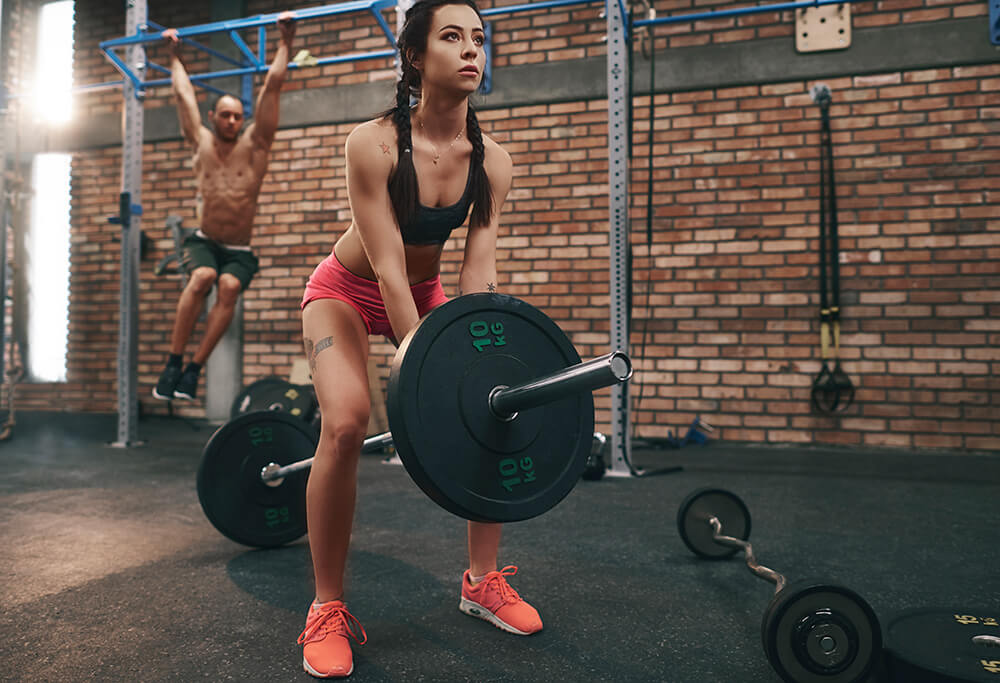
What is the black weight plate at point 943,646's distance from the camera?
99 cm

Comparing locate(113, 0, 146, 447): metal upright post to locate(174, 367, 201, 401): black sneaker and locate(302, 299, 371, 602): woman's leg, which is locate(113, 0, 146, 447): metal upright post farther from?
locate(302, 299, 371, 602): woman's leg

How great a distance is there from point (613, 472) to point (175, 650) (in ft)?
7.00

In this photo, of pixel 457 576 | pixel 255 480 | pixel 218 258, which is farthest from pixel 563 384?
pixel 218 258

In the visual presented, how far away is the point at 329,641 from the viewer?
124 cm

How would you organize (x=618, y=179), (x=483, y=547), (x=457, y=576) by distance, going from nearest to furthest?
(x=483, y=547) → (x=457, y=576) → (x=618, y=179)

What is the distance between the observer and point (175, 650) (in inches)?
50.8

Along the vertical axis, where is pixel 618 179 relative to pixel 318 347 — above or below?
above

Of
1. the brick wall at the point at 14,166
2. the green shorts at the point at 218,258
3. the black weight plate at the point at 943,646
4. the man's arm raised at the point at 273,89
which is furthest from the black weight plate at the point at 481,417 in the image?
the brick wall at the point at 14,166

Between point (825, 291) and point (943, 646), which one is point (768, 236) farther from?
point (943, 646)

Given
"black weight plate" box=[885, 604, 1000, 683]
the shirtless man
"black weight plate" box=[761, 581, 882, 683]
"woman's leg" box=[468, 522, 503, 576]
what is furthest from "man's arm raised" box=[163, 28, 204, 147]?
"black weight plate" box=[885, 604, 1000, 683]

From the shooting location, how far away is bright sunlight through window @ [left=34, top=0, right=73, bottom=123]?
18.0 ft

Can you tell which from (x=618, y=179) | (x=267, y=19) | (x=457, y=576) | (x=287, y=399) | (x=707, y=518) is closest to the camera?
(x=457, y=576)

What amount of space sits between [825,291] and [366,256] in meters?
3.31

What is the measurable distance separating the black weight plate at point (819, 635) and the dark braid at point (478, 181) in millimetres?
861
